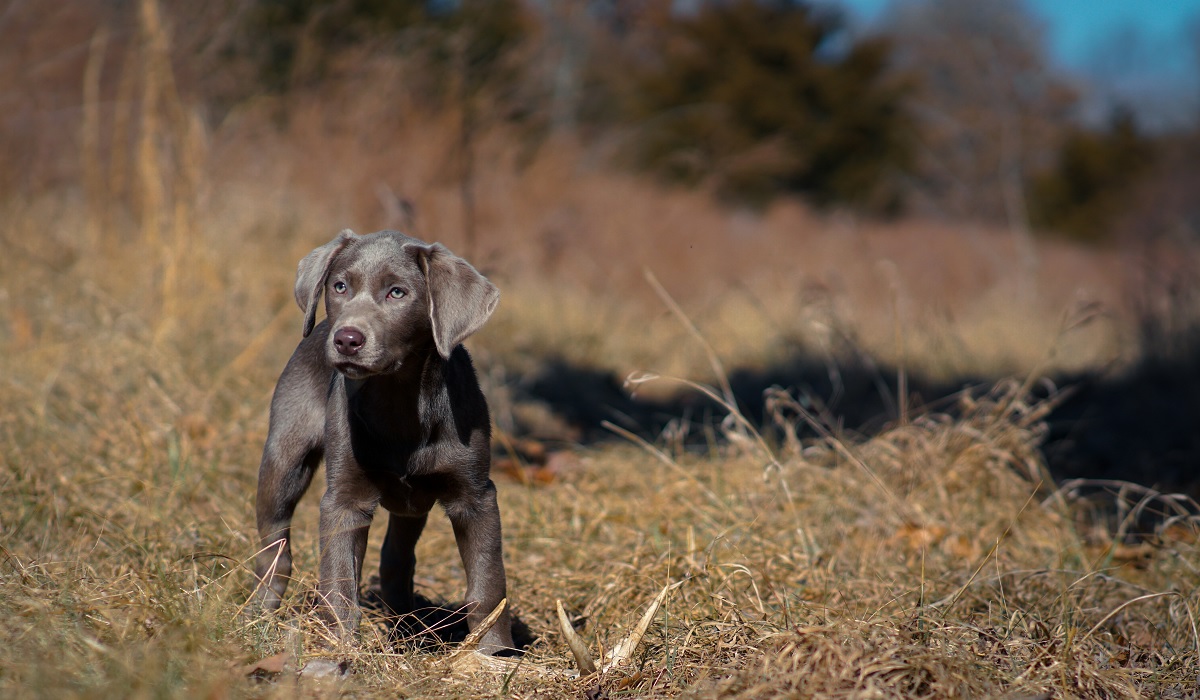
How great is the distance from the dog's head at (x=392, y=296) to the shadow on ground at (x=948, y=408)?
2.11m

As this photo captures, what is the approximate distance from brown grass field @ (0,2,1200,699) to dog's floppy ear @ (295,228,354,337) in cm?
78

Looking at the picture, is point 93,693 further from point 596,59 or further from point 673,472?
point 596,59

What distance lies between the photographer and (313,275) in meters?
3.05

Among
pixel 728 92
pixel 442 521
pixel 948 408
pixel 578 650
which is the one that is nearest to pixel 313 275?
pixel 578 650

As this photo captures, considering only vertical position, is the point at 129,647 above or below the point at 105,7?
below

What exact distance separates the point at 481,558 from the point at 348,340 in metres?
0.77

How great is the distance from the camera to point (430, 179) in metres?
9.20

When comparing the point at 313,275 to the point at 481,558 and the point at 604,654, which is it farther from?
the point at 604,654

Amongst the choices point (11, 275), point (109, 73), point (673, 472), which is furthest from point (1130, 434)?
point (109, 73)

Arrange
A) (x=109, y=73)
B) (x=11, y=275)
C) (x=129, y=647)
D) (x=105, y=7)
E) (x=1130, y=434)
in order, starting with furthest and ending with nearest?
(x=109, y=73), (x=105, y=7), (x=1130, y=434), (x=11, y=275), (x=129, y=647)

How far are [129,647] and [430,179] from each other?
728 cm

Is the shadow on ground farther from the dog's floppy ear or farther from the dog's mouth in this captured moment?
the dog's mouth

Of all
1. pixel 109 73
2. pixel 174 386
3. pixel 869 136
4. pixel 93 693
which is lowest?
pixel 869 136

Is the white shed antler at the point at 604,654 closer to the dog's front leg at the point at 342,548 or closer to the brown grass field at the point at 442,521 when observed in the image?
the brown grass field at the point at 442,521
